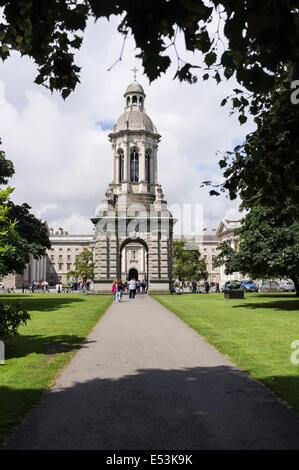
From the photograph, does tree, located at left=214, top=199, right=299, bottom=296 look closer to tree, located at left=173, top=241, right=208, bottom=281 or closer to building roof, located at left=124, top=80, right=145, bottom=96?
building roof, located at left=124, top=80, right=145, bottom=96

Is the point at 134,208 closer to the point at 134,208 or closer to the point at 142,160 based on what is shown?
the point at 134,208

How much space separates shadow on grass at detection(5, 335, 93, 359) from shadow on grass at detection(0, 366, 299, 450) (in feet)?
10.2

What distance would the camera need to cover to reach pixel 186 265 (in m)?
76.1

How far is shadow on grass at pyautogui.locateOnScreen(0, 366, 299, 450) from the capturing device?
462 centimetres

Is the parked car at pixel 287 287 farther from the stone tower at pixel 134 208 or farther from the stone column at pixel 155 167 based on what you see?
the stone column at pixel 155 167

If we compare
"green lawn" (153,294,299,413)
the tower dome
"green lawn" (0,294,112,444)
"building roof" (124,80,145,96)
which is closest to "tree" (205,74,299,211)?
"green lawn" (153,294,299,413)

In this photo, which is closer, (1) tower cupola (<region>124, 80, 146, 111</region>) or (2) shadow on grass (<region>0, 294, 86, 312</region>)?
(2) shadow on grass (<region>0, 294, 86, 312</region>)

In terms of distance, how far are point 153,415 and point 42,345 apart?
637 centimetres

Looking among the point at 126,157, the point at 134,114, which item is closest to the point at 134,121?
the point at 134,114

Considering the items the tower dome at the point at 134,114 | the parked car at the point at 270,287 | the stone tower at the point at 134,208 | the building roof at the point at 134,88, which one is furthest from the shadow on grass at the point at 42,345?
the parked car at the point at 270,287

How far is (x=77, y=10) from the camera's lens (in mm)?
4473

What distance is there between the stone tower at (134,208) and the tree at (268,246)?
51.8 feet

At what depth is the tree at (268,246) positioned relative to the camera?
23578 millimetres
